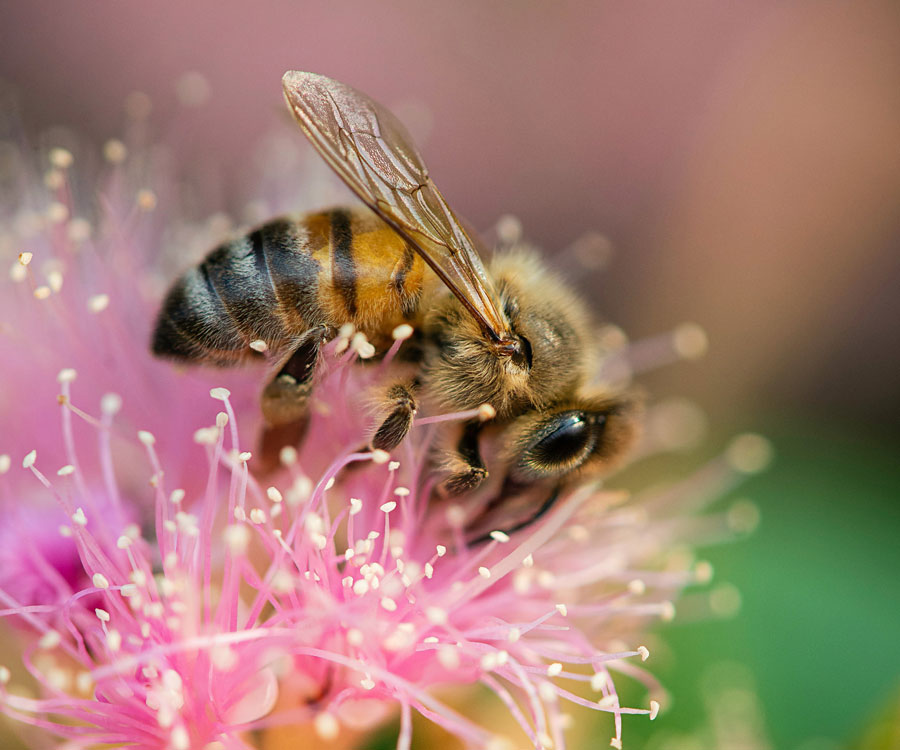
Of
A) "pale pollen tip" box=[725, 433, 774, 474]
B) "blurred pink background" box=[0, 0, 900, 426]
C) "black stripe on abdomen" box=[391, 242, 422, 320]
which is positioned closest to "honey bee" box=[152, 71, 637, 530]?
"black stripe on abdomen" box=[391, 242, 422, 320]

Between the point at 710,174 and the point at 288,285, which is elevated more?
the point at 710,174

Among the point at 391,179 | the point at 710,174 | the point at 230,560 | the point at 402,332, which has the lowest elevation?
the point at 230,560

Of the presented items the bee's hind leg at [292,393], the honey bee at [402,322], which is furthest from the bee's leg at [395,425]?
the bee's hind leg at [292,393]

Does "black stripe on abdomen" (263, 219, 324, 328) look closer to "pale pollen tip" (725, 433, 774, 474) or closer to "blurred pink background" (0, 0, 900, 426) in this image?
"pale pollen tip" (725, 433, 774, 474)

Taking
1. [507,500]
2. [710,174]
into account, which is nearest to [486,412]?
[507,500]

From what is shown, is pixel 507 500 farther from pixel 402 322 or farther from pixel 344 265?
pixel 344 265

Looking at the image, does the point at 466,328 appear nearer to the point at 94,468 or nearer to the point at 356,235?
the point at 356,235
